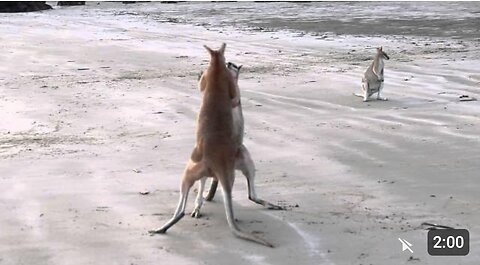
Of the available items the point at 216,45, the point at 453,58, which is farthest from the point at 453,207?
the point at 216,45

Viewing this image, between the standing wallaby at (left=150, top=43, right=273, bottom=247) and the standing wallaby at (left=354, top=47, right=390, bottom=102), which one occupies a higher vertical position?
the standing wallaby at (left=150, top=43, right=273, bottom=247)

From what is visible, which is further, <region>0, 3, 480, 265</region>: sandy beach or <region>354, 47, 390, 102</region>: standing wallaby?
<region>354, 47, 390, 102</region>: standing wallaby

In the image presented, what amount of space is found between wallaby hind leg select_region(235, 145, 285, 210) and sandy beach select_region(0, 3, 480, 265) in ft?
0.22

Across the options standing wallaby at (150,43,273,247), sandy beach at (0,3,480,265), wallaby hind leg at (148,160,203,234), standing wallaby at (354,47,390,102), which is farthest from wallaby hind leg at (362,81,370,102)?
A: wallaby hind leg at (148,160,203,234)

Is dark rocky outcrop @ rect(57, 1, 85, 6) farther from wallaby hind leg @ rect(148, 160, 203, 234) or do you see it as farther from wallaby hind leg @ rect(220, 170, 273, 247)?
wallaby hind leg @ rect(220, 170, 273, 247)

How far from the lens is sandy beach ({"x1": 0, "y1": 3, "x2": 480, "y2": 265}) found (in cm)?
377

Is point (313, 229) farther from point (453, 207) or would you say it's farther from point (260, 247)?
point (453, 207)

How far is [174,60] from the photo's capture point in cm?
1205

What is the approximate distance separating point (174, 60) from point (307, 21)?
421 inches

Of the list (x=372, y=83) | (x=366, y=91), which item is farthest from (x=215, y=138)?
(x=372, y=83)

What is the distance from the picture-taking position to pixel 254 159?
218 inches

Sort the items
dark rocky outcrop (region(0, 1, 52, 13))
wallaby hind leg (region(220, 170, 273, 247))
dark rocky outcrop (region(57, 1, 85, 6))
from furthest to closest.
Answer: dark rocky outcrop (region(57, 1, 85, 6))
dark rocky outcrop (region(0, 1, 52, 13))
wallaby hind leg (region(220, 170, 273, 247))

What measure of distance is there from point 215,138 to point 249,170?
0.30 metres

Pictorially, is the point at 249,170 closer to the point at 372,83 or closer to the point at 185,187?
the point at 185,187
